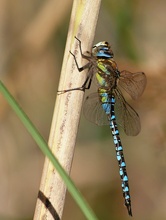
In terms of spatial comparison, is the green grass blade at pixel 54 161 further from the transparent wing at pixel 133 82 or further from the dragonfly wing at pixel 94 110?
the transparent wing at pixel 133 82

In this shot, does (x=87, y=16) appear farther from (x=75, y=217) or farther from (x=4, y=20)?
(x=75, y=217)

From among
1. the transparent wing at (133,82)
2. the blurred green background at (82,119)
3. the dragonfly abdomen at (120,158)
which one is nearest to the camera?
the dragonfly abdomen at (120,158)

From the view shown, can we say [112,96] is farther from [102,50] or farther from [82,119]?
[82,119]

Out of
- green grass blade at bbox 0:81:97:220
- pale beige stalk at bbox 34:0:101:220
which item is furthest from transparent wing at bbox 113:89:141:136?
green grass blade at bbox 0:81:97:220

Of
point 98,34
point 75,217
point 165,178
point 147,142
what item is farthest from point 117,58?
point 75,217

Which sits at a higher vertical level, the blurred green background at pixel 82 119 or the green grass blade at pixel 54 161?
the blurred green background at pixel 82 119

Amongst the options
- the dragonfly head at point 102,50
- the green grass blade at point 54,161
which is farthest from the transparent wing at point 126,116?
the green grass blade at point 54,161

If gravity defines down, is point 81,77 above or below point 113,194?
below
